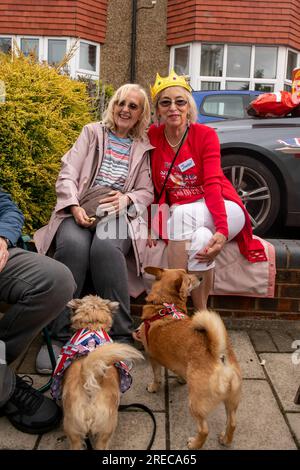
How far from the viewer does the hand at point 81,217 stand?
3.14 metres

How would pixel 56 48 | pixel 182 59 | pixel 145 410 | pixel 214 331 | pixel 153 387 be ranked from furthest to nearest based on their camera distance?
pixel 182 59
pixel 56 48
pixel 153 387
pixel 145 410
pixel 214 331

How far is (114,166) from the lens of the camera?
344 centimetres

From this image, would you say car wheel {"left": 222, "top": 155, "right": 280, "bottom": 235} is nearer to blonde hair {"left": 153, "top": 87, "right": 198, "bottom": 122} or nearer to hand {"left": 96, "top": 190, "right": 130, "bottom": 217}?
blonde hair {"left": 153, "top": 87, "right": 198, "bottom": 122}

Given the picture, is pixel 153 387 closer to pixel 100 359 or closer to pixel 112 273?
pixel 112 273

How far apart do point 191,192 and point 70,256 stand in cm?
104

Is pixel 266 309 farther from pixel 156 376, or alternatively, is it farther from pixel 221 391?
pixel 221 391

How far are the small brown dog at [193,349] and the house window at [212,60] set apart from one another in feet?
40.9

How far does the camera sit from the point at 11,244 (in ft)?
8.65

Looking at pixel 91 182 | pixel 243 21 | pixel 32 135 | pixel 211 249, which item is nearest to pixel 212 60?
pixel 243 21

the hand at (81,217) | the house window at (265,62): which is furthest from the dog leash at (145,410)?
the house window at (265,62)

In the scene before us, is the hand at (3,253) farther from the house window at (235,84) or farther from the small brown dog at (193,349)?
the house window at (235,84)

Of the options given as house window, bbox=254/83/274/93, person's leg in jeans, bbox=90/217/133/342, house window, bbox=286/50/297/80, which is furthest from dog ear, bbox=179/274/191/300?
house window, bbox=286/50/297/80

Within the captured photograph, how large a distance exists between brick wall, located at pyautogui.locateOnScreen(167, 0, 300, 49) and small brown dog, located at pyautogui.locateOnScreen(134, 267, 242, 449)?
1210cm
